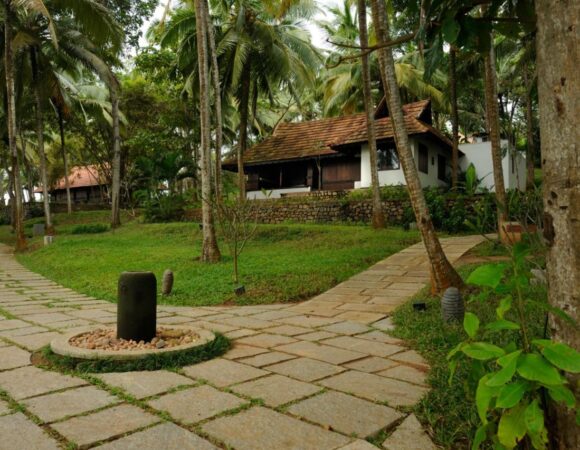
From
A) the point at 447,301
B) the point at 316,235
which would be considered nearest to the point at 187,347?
the point at 447,301

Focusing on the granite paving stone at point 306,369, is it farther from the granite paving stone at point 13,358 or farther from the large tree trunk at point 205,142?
the large tree trunk at point 205,142

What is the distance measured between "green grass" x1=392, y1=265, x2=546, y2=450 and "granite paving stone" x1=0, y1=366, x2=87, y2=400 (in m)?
2.22

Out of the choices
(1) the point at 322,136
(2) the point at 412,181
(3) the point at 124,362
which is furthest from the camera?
(1) the point at 322,136

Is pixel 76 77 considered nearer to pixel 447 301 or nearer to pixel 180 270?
pixel 180 270

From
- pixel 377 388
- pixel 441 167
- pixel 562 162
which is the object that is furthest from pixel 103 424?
pixel 441 167

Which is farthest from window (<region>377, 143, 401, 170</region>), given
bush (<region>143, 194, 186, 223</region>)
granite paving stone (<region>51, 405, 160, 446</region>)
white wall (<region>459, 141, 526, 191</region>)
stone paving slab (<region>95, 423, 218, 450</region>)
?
stone paving slab (<region>95, 423, 218, 450</region>)

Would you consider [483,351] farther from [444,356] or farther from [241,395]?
[444,356]

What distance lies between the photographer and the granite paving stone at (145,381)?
3.02 metres

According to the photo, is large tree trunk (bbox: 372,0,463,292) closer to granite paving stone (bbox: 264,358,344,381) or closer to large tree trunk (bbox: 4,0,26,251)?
granite paving stone (bbox: 264,358,344,381)

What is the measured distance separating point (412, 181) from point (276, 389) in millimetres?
4103

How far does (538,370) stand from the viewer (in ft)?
4.68

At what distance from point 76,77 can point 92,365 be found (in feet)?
60.8

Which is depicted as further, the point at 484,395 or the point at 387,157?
the point at 387,157

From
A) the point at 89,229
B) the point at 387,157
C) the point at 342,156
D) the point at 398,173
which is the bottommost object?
the point at 89,229
